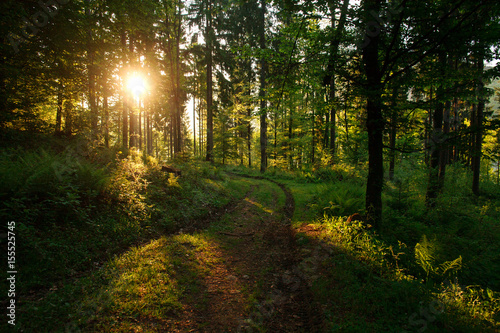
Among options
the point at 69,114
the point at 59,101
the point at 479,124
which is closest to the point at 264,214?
the point at 479,124

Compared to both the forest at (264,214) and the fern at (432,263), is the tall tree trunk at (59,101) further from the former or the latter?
the fern at (432,263)

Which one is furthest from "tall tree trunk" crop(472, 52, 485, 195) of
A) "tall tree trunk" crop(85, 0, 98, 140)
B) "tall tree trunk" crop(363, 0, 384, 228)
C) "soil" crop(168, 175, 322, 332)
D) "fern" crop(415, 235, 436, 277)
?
"tall tree trunk" crop(85, 0, 98, 140)

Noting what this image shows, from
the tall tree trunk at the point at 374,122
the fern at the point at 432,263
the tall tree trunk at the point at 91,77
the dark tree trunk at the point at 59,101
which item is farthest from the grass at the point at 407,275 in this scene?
the dark tree trunk at the point at 59,101

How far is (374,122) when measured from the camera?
5301 millimetres

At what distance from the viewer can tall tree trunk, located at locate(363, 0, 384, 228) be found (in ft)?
15.9

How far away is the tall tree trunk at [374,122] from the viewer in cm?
484

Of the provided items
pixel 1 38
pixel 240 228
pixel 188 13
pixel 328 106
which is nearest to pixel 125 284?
pixel 240 228

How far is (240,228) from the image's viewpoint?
7.39m

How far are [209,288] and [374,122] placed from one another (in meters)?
5.70

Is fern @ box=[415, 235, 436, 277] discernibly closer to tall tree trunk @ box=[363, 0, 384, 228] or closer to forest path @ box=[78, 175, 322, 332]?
tall tree trunk @ box=[363, 0, 384, 228]

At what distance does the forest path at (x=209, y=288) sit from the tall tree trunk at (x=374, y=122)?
8.65 feet

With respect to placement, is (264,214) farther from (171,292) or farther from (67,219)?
(67,219)

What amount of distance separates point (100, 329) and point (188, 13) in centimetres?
2265

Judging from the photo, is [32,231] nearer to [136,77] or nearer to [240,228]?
[240,228]
